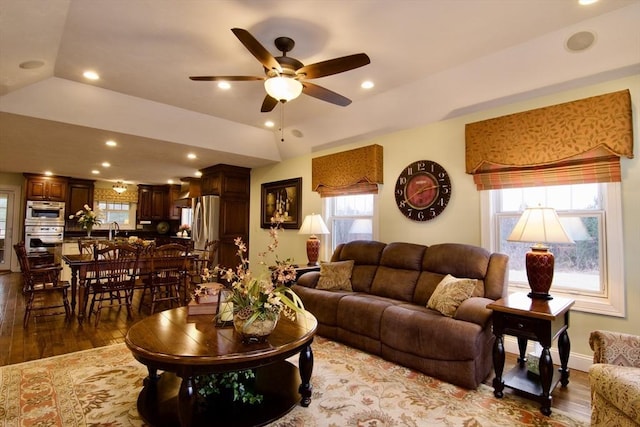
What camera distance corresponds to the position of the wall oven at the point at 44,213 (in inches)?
309

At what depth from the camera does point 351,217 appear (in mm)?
4957

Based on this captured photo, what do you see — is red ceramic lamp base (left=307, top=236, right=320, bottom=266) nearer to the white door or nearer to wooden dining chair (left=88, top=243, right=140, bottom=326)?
wooden dining chair (left=88, top=243, right=140, bottom=326)

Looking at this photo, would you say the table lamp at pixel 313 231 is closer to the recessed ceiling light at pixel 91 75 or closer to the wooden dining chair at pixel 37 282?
the recessed ceiling light at pixel 91 75

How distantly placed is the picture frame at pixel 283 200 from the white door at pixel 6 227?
6.81 m

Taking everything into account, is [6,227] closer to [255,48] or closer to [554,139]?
[255,48]

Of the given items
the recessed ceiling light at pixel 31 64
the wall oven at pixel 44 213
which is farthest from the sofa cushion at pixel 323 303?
the wall oven at pixel 44 213

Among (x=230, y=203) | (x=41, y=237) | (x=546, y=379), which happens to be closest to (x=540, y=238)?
Result: (x=546, y=379)

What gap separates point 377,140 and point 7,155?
6.72 meters

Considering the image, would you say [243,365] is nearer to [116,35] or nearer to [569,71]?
[116,35]

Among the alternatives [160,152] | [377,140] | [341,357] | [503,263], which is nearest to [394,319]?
[341,357]

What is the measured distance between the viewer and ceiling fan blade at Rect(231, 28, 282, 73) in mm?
2066

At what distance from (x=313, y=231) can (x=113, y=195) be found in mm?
7764

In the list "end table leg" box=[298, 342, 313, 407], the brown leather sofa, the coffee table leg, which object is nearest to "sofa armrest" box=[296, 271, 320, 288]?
the brown leather sofa

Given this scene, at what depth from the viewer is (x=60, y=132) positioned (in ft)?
13.9
